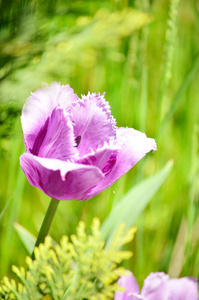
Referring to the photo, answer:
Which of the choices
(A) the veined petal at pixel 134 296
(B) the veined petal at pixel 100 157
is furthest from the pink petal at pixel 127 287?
(B) the veined petal at pixel 100 157

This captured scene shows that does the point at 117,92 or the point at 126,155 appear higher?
the point at 117,92

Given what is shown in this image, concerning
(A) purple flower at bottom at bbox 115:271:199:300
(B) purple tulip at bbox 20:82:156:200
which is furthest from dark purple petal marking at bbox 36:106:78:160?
(A) purple flower at bottom at bbox 115:271:199:300

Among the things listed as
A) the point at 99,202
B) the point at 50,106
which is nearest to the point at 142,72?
the point at 99,202

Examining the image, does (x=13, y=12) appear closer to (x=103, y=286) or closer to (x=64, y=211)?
(x=103, y=286)

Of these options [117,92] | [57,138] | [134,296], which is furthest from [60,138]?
[117,92]

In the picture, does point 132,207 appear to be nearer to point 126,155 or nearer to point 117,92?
point 126,155

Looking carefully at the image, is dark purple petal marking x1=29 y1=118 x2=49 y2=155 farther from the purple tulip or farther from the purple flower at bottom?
the purple flower at bottom
